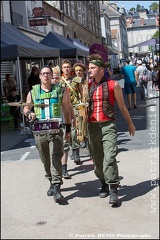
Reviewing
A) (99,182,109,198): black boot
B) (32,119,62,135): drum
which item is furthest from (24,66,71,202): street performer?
(99,182,109,198): black boot

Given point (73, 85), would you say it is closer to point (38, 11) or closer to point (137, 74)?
point (137, 74)

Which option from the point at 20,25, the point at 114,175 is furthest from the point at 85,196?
the point at 20,25

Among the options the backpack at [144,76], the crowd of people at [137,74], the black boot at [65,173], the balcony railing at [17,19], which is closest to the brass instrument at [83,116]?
the crowd of people at [137,74]

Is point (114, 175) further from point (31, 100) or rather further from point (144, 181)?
point (144, 181)

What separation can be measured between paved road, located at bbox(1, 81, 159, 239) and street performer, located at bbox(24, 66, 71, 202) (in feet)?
1.46

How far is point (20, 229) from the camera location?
322 centimetres

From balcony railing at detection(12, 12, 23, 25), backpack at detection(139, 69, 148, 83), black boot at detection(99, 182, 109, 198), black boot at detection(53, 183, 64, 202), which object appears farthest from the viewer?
balcony railing at detection(12, 12, 23, 25)

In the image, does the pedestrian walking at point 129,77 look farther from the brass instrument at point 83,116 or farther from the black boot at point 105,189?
the black boot at point 105,189

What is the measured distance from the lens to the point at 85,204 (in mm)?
3445

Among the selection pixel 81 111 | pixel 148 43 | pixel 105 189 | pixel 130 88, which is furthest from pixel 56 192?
pixel 81 111

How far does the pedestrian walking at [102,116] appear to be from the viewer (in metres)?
1.73

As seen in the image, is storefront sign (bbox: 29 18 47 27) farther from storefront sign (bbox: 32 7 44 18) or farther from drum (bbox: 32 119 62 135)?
drum (bbox: 32 119 62 135)

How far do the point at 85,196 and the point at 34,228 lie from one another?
3.14 ft

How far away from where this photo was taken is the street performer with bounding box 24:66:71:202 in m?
1.74
